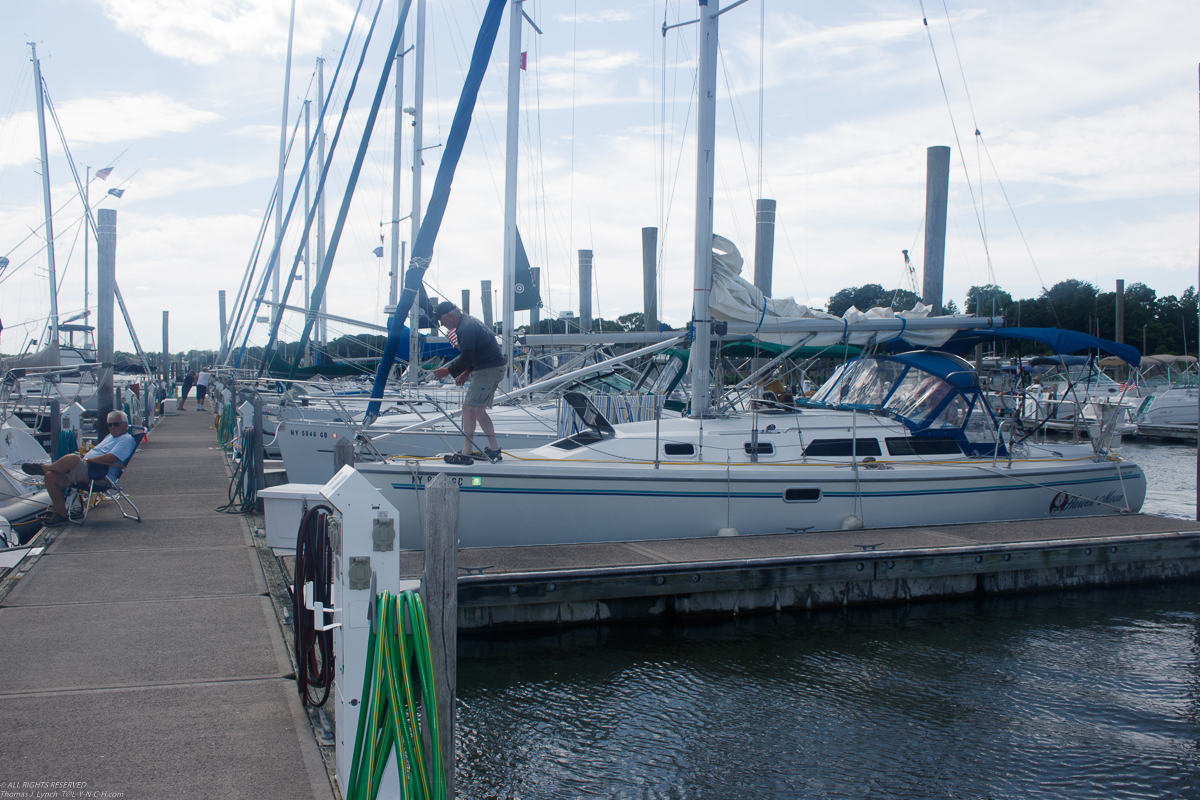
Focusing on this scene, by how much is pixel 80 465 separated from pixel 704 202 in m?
7.62

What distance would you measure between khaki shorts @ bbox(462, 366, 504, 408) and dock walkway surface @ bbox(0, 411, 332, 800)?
2.41 metres

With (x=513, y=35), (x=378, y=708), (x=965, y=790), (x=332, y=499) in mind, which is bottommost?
(x=965, y=790)

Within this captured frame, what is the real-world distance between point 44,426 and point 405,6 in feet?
47.6

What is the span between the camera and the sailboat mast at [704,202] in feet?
32.6

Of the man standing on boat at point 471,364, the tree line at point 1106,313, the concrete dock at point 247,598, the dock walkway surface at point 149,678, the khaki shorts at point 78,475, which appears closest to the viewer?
the dock walkway surface at point 149,678

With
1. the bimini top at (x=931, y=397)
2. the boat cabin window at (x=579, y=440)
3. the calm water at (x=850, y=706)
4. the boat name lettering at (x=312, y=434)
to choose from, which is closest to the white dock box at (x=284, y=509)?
the calm water at (x=850, y=706)

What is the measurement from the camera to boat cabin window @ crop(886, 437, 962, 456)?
9.68 m

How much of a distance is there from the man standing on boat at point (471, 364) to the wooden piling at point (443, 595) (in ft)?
14.0

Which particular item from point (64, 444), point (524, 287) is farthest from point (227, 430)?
point (524, 287)

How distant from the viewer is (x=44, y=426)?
67.0ft

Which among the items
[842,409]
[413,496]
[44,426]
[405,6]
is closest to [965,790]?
[413,496]

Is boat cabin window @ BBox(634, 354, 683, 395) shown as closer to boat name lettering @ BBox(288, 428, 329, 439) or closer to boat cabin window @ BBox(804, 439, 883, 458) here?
boat cabin window @ BBox(804, 439, 883, 458)

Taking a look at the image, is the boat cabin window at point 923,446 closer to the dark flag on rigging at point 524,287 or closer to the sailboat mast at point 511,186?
the sailboat mast at point 511,186

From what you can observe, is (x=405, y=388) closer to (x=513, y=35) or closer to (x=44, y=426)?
(x=513, y=35)
